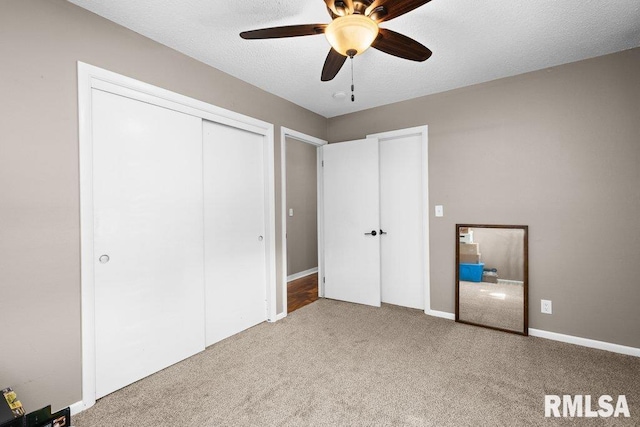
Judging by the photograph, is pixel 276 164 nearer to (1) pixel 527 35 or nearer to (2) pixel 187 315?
(2) pixel 187 315

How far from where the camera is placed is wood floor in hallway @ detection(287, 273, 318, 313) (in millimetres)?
3712

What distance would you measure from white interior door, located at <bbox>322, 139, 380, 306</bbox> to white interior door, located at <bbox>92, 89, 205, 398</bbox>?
5.92ft

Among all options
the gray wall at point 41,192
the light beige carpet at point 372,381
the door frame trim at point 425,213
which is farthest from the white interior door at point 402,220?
the gray wall at point 41,192

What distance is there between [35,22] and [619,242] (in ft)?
14.3

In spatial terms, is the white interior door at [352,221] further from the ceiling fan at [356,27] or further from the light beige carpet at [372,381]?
the ceiling fan at [356,27]

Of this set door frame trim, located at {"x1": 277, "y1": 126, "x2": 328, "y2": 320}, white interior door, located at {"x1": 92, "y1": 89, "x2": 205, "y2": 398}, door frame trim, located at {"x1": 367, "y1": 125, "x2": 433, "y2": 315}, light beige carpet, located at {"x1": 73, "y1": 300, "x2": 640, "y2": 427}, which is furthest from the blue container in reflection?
white interior door, located at {"x1": 92, "y1": 89, "x2": 205, "y2": 398}

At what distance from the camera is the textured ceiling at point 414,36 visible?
184cm

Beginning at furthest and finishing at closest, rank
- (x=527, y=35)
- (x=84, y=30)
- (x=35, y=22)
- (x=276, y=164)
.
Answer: (x=276, y=164)
(x=527, y=35)
(x=84, y=30)
(x=35, y=22)

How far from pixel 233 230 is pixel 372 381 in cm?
174

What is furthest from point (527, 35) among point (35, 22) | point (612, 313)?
point (35, 22)

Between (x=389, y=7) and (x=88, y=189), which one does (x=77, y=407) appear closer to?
(x=88, y=189)

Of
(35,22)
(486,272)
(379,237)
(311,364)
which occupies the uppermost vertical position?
(35,22)

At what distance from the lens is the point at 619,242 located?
2.41 m

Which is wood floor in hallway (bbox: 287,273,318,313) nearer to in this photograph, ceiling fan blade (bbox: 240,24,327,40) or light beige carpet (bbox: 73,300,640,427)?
light beige carpet (bbox: 73,300,640,427)
